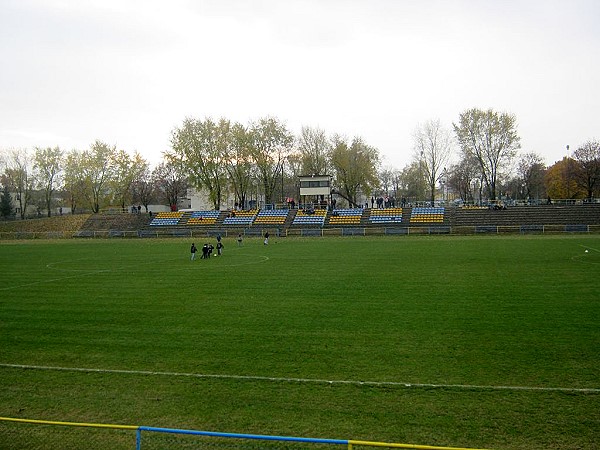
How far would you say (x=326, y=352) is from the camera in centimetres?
1168

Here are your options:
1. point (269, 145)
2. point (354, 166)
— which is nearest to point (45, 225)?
point (269, 145)

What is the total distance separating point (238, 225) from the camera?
62.5m

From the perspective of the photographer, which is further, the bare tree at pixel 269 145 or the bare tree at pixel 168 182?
the bare tree at pixel 168 182

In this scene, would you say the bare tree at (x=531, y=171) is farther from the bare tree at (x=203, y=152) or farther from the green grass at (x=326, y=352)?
the green grass at (x=326, y=352)

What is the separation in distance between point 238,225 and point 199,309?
151 feet

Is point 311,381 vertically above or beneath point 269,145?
beneath

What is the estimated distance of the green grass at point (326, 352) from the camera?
815 cm

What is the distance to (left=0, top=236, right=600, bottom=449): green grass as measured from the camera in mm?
8148

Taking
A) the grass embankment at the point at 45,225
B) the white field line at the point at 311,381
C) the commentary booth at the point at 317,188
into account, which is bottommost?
the white field line at the point at 311,381

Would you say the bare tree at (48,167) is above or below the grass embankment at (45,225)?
above

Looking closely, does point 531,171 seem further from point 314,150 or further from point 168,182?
A: point 168,182

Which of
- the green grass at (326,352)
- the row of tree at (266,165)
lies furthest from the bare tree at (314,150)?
the green grass at (326,352)

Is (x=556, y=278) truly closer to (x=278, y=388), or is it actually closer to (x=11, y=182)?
(x=278, y=388)

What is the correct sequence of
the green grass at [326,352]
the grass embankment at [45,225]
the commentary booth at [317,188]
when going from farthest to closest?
the commentary booth at [317,188]
the grass embankment at [45,225]
the green grass at [326,352]
